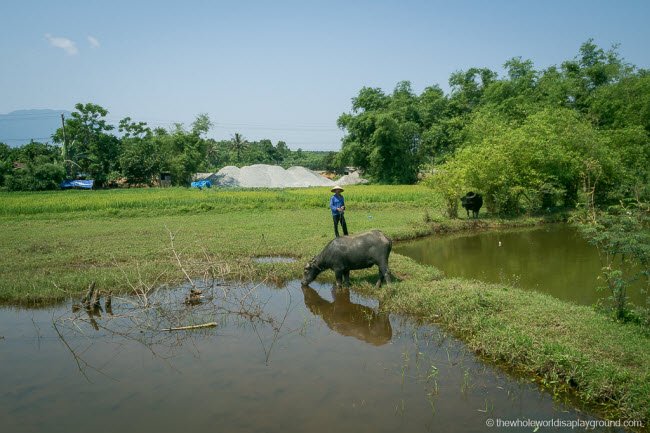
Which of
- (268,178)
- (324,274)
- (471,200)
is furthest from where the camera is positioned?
(268,178)

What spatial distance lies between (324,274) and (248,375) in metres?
4.39

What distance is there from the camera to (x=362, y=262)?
8.21 meters

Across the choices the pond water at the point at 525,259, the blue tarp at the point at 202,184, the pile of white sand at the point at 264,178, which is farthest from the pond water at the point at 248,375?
the pile of white sand at the point at 264,178

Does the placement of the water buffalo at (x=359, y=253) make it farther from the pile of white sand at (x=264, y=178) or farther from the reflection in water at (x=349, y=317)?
the pile of white sand at (x=264, y=178)

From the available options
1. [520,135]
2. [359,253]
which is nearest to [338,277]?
[359,253]

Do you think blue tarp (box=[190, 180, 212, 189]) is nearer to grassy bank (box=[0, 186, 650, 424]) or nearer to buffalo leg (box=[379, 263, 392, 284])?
grassy bank (box=[0, 186, 650, 424])

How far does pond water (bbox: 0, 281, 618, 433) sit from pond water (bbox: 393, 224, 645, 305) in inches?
149

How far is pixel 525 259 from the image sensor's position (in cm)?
1145

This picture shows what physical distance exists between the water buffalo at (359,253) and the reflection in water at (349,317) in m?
0.60

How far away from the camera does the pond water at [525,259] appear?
866 centimetres

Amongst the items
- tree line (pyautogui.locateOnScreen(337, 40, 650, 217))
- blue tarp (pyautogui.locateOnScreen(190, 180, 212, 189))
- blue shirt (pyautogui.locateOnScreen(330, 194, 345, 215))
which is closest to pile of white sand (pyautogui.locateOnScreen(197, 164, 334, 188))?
blue tarp (pyautogui.locateOnScreen(190, 180, 212, 189))

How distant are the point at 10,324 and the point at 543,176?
66.1 ft

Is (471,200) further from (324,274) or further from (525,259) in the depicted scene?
(324,274)

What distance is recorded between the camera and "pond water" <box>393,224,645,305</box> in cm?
866
